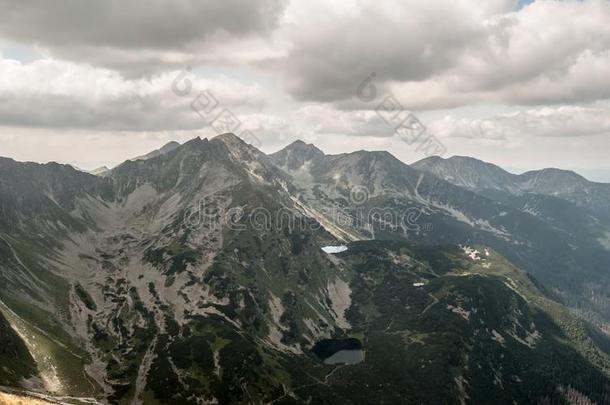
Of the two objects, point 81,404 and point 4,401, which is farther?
point 81,404

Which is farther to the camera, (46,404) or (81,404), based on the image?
(81,404)

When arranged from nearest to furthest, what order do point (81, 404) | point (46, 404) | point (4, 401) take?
point (4, 401)
point (46, 404)
point (81, 404)

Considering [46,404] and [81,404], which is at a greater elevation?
[46,404]

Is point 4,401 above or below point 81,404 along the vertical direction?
above

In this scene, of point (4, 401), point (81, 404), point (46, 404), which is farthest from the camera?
point (81, 404)

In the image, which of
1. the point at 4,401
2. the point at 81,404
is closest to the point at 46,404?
the point at 4,401

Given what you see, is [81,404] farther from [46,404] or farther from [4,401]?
[4,401]

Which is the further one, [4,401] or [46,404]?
[46,404]
